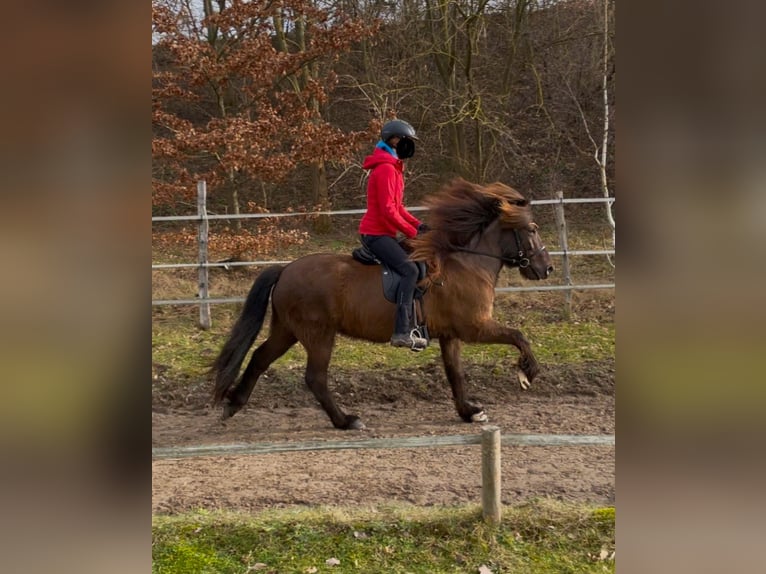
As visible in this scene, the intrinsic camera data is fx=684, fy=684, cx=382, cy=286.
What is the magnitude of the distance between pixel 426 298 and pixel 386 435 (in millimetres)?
1204

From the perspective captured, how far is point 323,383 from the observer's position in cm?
595

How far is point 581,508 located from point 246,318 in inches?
124

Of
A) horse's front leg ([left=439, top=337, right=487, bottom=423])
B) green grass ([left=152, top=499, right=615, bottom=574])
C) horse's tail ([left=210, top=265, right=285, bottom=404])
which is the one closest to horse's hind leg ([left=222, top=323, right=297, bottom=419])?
horse's tail ([left=210, top=265, right=285, bottom=404])

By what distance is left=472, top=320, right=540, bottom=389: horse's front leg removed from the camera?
5698mm

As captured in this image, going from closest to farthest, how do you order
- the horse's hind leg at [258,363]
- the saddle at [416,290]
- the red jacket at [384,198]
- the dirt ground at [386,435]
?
Answer: the dirt ground at [386,435], the red jacket at [384,198], the saddle at [416,290], the horse's hind leg at [258,363]

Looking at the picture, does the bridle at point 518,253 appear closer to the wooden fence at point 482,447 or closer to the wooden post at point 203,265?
the wooden fence at point 482,447

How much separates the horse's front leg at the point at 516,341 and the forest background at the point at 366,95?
5.88m

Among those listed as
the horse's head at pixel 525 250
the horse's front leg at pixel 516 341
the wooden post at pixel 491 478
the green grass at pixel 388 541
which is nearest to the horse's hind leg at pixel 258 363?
the horse's front leg at pixel 516 341

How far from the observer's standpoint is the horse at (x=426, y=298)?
5.81 metres
